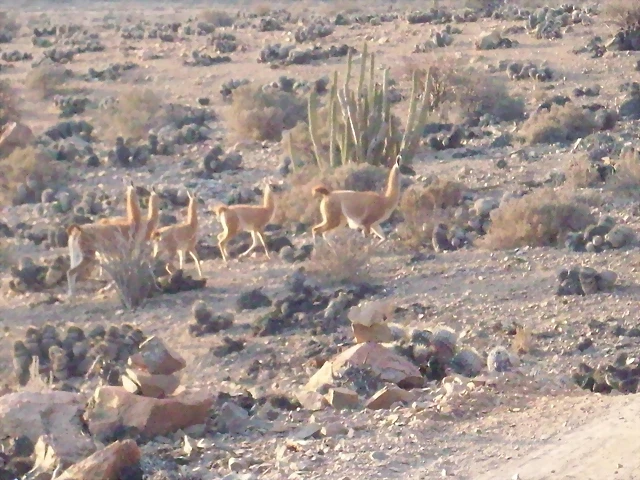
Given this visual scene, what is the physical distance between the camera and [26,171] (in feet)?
63.2

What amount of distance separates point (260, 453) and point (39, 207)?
1149 cm

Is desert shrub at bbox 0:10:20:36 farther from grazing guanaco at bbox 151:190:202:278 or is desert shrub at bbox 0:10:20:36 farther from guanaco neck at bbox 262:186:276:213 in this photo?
grazing guanaco at bbox 151:190:202:278

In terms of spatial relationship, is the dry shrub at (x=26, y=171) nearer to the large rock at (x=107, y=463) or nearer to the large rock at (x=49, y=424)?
the large rock at (x=49, y=424)

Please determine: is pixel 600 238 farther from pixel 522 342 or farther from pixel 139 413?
pixel 139 413

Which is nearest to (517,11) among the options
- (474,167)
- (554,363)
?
(474,167)

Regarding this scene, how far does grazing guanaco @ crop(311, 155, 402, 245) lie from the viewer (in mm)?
14320

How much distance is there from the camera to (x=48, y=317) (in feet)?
A: 43.6

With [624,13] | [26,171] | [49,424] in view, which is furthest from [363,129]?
[624,13]

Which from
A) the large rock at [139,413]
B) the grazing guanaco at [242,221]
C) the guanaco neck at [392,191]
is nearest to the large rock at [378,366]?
the large rock at [139,413]

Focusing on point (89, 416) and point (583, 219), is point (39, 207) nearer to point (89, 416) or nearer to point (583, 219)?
point (583, 219)

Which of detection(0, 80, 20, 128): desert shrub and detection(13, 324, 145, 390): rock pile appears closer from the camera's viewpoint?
detection(13, 324, 145, 390): rock pile

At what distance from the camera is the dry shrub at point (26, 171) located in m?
19.0

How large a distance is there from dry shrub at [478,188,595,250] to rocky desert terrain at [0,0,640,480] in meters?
0.04

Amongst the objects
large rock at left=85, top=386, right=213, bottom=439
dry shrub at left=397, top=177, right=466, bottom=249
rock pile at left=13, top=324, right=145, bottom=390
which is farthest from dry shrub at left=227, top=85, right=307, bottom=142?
large rock at left=85, top=386, right=213, bottom=439
